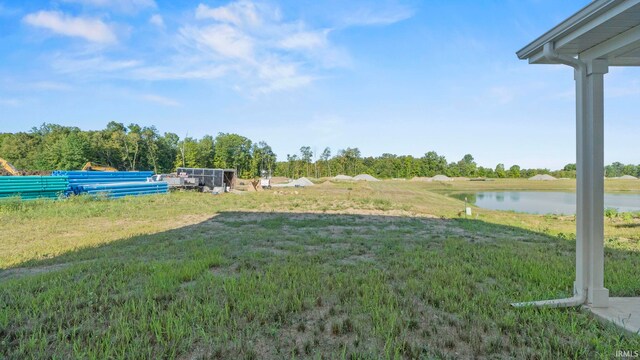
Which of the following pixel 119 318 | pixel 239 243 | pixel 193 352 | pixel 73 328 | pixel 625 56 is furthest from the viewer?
pixel 239 243

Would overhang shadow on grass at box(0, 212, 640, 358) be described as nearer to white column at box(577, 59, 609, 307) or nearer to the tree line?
white column at box(577, 59, 609, 307)

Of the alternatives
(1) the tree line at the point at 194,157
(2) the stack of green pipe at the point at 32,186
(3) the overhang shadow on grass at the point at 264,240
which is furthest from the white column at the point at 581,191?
(1) the tree line at the point at 194,157

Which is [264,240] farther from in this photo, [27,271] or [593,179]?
[593,179]

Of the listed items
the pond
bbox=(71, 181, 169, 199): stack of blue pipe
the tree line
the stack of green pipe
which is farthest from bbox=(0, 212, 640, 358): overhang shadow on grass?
the tree line

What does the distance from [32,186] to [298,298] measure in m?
15.8

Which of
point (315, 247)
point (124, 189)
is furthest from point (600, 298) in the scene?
point (124, 189)

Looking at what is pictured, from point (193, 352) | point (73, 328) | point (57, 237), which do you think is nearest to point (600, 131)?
point (193, 352)

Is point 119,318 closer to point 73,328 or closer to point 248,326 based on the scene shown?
point 73,328

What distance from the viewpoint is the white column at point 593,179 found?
304 centimetres

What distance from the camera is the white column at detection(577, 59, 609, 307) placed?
3.04 m

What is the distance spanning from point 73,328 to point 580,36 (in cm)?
508

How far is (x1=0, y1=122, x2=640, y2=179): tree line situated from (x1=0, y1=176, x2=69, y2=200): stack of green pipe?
30.7 m

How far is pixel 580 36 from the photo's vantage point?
2881mm

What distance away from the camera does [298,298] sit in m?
3.36
